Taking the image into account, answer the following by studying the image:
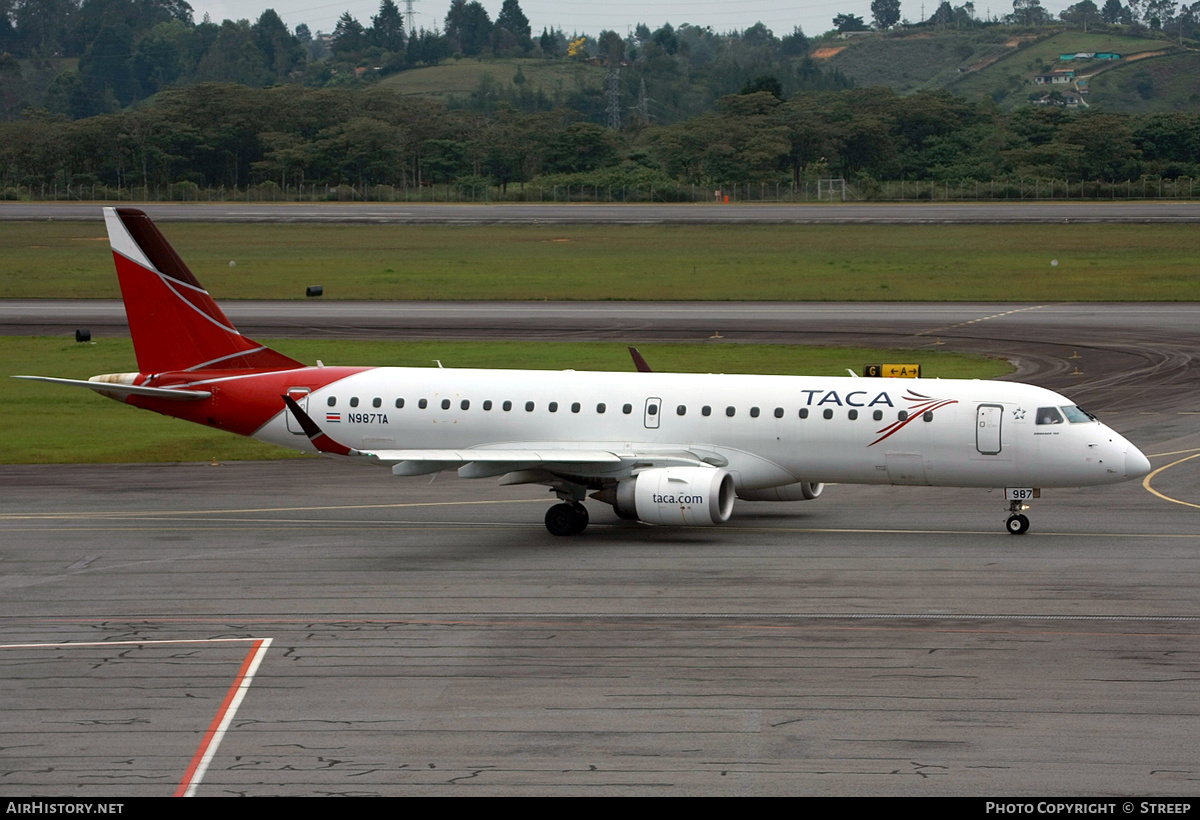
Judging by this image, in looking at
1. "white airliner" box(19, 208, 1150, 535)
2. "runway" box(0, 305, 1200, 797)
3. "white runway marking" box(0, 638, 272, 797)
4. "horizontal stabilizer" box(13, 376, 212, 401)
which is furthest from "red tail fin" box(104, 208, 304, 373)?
"white runway marking" box(0, 638, 272, 797)

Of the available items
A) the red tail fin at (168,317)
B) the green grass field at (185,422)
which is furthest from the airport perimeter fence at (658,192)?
the red tail fin at (168,317)

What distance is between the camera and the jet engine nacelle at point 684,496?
32.7 meters

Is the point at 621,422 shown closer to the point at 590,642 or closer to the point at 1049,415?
the point at 1049,415

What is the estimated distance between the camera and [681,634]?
2550cm

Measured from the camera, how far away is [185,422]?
53906mm

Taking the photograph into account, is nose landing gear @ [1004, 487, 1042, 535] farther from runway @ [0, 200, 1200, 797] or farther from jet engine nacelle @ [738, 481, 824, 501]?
jet engine nacelle @ [738, 481, 824, 501]

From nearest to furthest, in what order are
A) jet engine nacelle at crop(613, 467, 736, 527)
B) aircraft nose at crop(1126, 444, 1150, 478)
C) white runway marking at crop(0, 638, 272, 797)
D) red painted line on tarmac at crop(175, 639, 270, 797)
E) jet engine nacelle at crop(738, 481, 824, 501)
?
1. red painted line on tarmac at crop(175, 639, 270, 797)
2. white runway marking at crop(0, 638, 272, 797)
3. jet engine nacelle at crop(613, 467, 736, 527)
4. aircraft nose at crop(1126, 444, 1150, 478)
5. jet engine nacelle at crop(738, 481, 824, 501)

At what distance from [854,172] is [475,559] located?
152 metres

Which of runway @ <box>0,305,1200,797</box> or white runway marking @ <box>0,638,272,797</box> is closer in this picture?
white runway marking @ <box>0,638,272,797</box>

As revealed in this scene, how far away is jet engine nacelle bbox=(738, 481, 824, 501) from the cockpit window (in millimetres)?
6216

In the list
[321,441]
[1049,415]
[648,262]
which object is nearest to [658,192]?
[648,262]

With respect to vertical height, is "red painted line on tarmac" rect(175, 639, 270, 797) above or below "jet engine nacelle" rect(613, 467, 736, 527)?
below

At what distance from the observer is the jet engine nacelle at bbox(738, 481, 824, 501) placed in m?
36.3

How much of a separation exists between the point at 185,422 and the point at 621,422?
24.7 m
